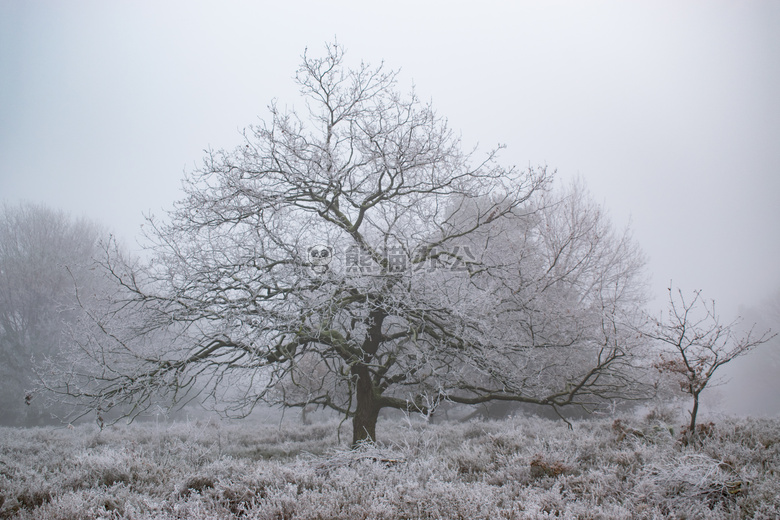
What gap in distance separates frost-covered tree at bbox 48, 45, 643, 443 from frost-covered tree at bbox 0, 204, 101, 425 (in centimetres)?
1366

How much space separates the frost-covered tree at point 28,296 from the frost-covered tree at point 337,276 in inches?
538

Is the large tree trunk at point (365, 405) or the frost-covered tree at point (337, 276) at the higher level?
the frost-covered tree at point (337, 276)

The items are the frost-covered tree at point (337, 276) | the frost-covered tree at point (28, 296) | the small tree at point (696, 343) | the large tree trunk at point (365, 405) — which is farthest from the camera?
the frost-covered tree at point (28, 296)

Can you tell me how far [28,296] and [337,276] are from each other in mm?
19333

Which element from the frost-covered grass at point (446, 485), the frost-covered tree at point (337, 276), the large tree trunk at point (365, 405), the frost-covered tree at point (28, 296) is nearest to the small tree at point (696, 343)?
the frost-covered grass at point (446, 485)

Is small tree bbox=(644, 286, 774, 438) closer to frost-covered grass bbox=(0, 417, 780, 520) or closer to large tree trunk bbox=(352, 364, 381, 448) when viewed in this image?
frost-covered grass bbox=(0, 417, 780, 520)

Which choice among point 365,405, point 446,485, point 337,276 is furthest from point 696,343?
point 365,405

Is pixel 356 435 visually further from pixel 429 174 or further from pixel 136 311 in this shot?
pixel 429 174

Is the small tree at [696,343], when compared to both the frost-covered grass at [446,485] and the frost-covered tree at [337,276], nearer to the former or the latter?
the frost-covered grass at [446,485]

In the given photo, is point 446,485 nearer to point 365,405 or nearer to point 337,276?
point 337,276

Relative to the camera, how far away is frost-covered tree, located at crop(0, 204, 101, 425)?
53.5 feet

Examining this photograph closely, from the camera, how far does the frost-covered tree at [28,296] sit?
16312 millimetres

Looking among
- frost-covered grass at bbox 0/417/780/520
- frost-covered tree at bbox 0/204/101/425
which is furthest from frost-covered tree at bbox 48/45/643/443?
frost-covered tree at bbox 0/204/101/425

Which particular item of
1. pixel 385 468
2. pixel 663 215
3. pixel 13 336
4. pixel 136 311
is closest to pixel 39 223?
pixel 13 336
